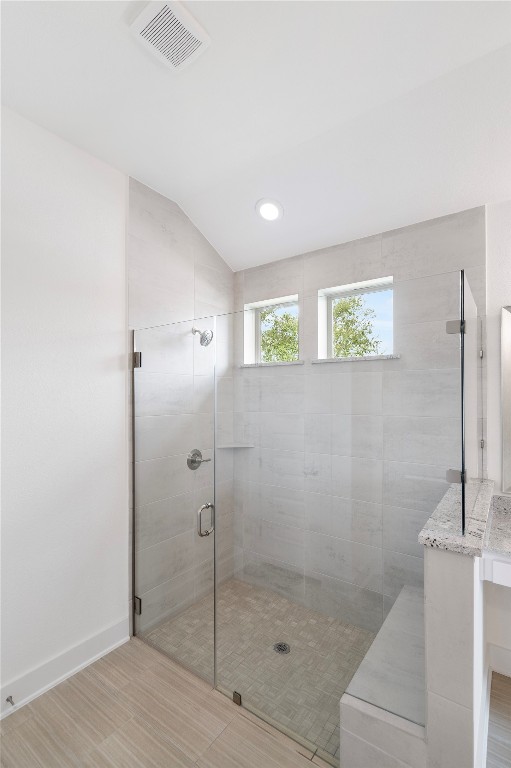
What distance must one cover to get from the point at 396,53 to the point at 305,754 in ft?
8.68

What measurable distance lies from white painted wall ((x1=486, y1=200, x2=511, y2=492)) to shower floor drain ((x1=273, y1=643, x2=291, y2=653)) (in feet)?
4.15

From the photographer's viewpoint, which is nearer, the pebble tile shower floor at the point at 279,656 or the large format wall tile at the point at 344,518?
the pebble tile shower floor at the point at 279,656

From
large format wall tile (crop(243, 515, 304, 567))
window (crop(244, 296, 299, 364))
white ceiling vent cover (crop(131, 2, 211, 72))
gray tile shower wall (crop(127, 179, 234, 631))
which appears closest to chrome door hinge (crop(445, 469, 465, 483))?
large format wall tile (crop(243, 515, 304, 567))

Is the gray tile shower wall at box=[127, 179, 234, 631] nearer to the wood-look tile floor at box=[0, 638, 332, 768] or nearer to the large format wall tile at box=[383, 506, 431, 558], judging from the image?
the wood-look tile floor at box=[0, 638, 332, 768]

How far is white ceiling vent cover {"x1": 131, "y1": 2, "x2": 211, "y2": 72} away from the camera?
121cm

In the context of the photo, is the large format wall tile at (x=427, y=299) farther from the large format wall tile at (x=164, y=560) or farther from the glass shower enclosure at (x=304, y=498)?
the large format wall tile at (x=164, y=560)

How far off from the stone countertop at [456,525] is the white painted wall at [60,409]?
157cm

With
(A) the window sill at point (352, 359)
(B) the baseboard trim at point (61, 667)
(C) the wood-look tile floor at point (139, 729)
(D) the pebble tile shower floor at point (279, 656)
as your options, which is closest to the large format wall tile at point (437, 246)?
(A) the window sill at point (352, 359)

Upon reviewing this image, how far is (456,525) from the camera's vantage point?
1.21 meters

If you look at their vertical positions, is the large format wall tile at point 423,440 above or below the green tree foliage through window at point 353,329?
below

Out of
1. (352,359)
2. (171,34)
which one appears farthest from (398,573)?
(171,34)

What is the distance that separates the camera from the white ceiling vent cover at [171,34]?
1.21 metres

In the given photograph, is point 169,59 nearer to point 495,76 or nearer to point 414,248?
point 495,76

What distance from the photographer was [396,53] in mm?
1354
